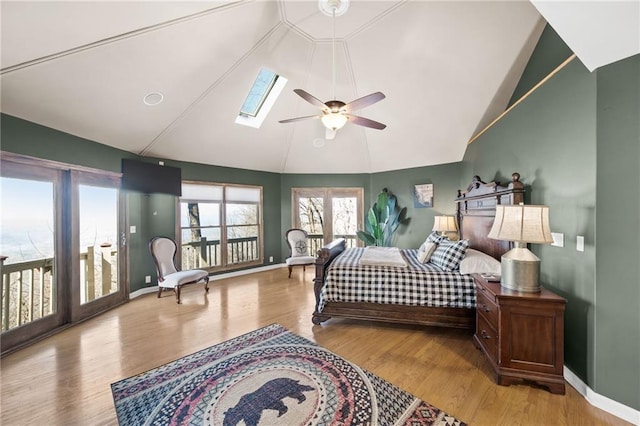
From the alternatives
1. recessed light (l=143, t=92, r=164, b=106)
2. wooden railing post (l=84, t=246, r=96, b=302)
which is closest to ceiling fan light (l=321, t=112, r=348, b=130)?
recessed light (l=143, t=92, r=164, b=106)

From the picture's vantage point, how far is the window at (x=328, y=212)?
6398 mm

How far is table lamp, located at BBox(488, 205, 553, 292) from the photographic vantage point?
1909 mm

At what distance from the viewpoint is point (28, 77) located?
7.77ft

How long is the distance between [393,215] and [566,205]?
12.6ft

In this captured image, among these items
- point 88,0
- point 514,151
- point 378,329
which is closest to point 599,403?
point 378,329

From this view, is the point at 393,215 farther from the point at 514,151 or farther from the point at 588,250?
the point at 588,250

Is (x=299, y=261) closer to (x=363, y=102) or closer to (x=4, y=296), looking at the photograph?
(x=363, y=102)

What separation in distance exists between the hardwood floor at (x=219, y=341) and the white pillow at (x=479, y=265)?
77 centimetres

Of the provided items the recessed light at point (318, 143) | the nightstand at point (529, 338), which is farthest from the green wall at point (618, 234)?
the recessed light at point (318, 143)

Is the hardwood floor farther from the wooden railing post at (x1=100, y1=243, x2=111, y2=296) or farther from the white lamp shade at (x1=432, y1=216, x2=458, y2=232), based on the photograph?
the white lamp shade at (x1=432, y1=216, x2=458, y2=232)

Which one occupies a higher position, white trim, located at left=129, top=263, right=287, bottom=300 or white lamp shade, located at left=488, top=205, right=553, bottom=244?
white lamp shade, located at left=488, top=205, right=553, bottom=244

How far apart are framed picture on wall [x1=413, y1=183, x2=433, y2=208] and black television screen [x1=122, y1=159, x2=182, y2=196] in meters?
4.94

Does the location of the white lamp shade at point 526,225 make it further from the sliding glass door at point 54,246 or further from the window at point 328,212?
the sliding glass door at point 54,246

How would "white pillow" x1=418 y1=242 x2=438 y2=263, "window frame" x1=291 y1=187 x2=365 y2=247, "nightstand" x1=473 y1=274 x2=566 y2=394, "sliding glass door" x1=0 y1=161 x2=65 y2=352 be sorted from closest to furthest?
"nightstand" x1=473 y1=274 x2=566 y2=394 < "sliding glass door" x1=0 y1=161 x2=65 y2=352 < "white pillow" x1=418 y1=242 x2=438 y2=263 < "window frame" x1=291 y1=187 x2=365 y2=247
